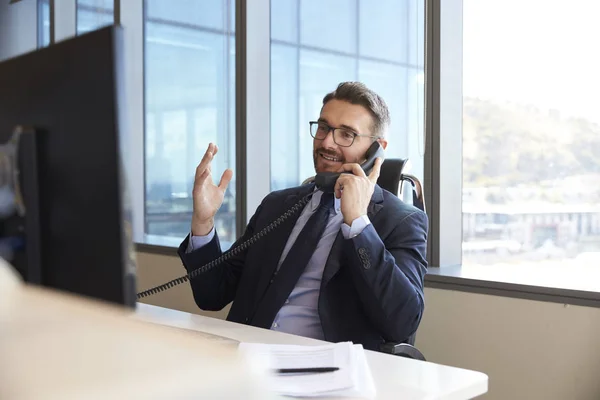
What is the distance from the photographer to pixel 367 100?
2.07 m

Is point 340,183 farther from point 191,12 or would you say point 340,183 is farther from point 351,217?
point 191,12

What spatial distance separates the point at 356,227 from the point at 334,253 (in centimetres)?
13

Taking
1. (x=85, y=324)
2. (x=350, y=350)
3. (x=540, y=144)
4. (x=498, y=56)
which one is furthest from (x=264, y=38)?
(x=85, y=324)

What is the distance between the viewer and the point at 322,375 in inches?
43.8

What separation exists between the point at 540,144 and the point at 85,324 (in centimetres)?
219

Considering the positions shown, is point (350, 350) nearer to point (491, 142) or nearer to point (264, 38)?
point (491, 142)

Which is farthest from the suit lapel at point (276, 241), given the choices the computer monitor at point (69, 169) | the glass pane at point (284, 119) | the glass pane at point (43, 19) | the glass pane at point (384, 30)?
the glass pane at point (43, 19)

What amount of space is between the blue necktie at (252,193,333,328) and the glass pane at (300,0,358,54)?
1.41m

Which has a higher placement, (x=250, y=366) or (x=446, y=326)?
(x=250, y=366)

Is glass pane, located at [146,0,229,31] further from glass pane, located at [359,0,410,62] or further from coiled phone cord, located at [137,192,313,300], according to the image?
coiled phone cord, located at [137,192,313,300]

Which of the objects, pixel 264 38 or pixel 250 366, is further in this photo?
pixel 264 38

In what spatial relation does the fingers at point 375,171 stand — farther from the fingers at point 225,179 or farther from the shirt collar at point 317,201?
the fingers at point 225,179

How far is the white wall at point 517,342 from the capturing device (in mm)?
2070

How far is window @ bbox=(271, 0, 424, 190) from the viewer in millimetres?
2721
